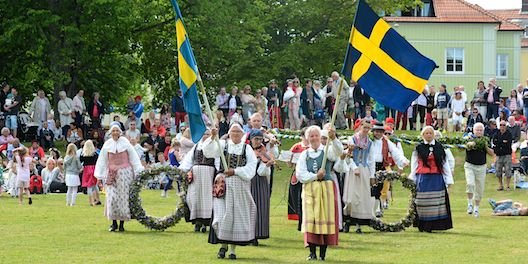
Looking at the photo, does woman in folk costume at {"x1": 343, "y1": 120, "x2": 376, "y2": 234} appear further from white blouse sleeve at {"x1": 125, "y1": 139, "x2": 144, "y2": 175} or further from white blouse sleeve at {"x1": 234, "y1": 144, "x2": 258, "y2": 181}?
white blouse sleeve at {"x1": 234, "y1": 144, "x2": 258, "y2": 181}

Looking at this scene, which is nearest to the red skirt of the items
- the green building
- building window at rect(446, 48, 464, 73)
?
the green building

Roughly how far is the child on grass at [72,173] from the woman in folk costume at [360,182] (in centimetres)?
953

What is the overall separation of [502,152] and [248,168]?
17.8 meters

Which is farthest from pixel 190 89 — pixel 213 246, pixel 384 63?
pixel 384 63

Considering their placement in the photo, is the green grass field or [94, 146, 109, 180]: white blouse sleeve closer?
the green grass field

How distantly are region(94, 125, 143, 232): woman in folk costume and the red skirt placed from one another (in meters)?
7.11

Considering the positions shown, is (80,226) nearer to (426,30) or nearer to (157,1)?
(157,1)

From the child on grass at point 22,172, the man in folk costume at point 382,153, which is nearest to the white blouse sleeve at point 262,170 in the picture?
the man in folk costume at point 382,153

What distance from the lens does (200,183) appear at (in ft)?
67.6

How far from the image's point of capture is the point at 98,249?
1811cm

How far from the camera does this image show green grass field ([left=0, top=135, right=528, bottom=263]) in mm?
17000

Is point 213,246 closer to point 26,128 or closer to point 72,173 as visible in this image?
point 72,173

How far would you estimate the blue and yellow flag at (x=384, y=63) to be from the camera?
637 inches

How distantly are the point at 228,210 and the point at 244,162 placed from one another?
69 centimetres
